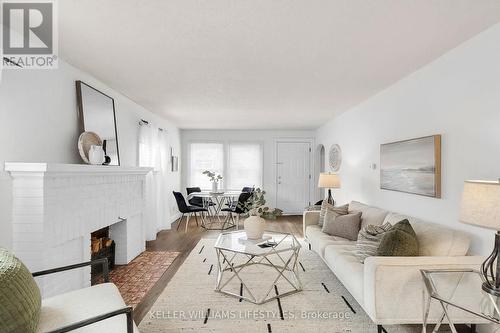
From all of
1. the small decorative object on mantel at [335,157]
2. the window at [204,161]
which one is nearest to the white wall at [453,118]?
the small decorative object on mantel at [335,157]

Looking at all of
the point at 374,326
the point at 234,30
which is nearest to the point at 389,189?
the point at 374,326

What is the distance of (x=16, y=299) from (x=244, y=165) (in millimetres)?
6858

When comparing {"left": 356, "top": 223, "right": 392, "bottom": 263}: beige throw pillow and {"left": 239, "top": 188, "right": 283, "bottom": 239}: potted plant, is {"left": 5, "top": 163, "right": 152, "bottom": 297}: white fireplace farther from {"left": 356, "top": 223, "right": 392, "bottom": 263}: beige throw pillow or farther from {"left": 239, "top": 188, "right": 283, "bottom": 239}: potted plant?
{"left": 356, "top": 223, "right": 392, "bottom": 263}: beige throw pillow

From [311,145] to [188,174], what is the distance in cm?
352

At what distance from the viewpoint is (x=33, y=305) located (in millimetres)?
1513

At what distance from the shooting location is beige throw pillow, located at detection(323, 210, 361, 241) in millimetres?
3709

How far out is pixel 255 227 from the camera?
3.34 meters

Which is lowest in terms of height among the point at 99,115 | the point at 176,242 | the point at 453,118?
the point at 176,242

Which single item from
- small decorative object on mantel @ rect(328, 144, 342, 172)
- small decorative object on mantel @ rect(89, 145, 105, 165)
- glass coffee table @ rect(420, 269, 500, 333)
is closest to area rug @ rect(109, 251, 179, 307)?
small decorative object on mantel @ rect(89, 145, 105, 165)

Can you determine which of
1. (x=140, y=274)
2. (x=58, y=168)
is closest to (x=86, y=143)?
(x=58, y=168)

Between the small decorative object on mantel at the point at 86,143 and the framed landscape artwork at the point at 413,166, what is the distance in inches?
140

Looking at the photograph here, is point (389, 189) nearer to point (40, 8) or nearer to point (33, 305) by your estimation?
point (33, 305)

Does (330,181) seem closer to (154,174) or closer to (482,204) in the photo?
A: (154,174)

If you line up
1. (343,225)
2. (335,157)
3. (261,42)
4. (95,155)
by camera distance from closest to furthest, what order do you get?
(261,42), (95,155), (343,225), (335,157)
